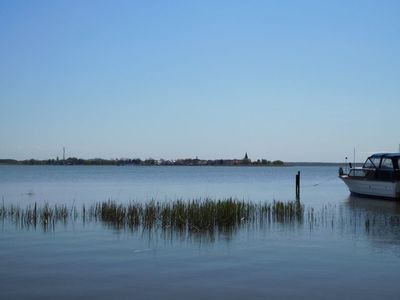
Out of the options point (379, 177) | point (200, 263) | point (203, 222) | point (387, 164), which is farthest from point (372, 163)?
point (200, 263)

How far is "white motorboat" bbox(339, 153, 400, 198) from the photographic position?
36000mm

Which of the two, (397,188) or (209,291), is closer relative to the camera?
(209,291)

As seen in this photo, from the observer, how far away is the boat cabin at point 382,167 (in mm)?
36094

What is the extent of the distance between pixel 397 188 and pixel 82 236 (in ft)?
79.6

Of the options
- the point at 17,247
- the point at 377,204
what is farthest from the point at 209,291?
the point at 377,204

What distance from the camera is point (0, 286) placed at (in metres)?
11.2

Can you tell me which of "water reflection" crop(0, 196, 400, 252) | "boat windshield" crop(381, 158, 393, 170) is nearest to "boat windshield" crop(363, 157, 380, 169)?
"boat windshield" crop(381, 158, 393, 170)

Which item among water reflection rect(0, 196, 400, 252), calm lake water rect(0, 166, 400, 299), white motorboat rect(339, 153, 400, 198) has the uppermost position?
white motorboat rect(339, 153, 400, 198)

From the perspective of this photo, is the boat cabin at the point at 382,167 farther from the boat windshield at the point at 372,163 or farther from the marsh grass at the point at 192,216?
the marsh grass at the point at 192,216

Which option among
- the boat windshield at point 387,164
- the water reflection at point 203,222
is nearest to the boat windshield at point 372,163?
the boat windshield at point 387,164

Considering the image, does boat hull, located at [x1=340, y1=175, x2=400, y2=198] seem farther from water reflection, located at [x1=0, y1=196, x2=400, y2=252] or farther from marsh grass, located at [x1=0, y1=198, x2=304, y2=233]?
marsh grass, located at [x1=0, y1=198, x2=304, y2=233]

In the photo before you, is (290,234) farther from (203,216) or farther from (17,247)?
(17,247)

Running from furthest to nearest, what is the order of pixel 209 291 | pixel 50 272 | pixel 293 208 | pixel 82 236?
1. pixel 293 208
2. pixel 82 236
3. pixel 50 272
4. pixel 209 291

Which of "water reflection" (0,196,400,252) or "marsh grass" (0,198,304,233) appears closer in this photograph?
"water reflection" (0,196,400,252)
